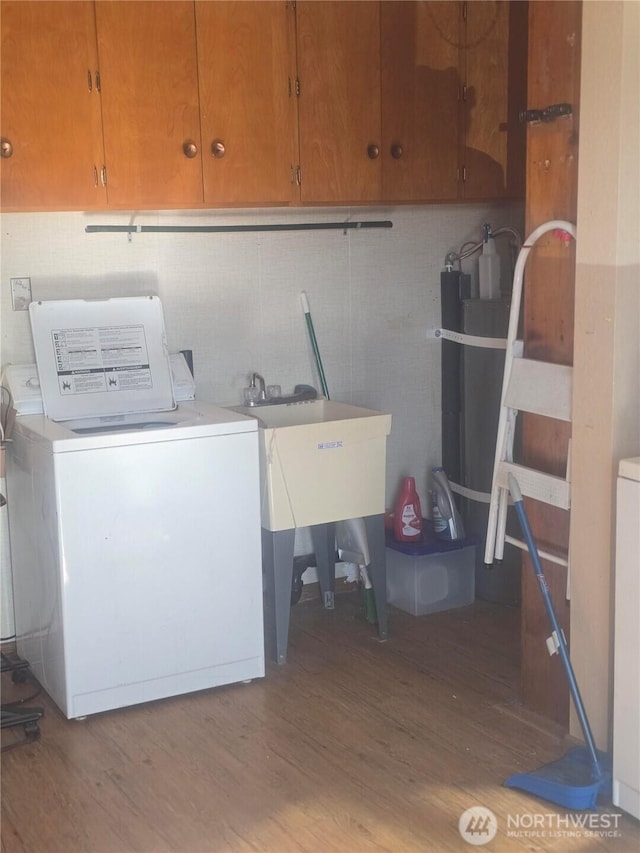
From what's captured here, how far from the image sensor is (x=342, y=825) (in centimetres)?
250

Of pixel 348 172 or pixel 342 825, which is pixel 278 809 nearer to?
pixel 342 825

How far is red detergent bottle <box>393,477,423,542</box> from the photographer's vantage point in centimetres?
395

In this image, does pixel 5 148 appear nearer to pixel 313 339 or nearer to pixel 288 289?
pixel 288 289

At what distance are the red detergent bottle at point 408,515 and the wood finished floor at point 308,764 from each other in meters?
0.51

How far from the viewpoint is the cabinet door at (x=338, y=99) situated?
11.5 feet

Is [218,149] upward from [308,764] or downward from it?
upward

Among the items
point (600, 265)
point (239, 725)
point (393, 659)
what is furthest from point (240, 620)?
point (600, 265)

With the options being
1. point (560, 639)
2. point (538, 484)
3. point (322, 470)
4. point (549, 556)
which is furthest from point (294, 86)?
point (560, 639)

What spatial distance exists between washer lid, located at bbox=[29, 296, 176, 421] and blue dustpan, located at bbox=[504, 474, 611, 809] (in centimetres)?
140

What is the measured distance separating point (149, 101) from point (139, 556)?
1.42m

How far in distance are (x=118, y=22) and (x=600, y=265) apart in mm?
1665

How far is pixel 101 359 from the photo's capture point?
346 cm

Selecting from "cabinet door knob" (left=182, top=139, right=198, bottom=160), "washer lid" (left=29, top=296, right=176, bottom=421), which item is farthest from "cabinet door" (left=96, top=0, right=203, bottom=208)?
"washer lid" (left=29, top=296, right=176, bottom=421)

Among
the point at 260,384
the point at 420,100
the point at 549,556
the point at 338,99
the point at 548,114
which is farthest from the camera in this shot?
the point at 260,384
